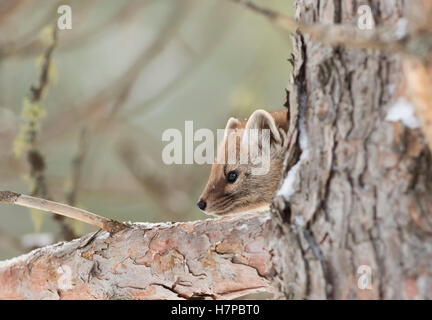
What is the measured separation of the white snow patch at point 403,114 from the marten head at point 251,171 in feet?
4.25

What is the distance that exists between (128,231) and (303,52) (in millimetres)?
815

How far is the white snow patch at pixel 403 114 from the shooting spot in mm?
1335

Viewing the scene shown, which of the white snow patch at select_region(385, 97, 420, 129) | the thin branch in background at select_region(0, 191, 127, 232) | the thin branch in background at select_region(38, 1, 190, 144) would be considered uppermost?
the thin branch in background at select_region(38, 1, 190, 144)

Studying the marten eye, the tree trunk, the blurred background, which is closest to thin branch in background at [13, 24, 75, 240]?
the blurred background

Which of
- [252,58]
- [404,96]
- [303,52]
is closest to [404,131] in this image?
[404,96]

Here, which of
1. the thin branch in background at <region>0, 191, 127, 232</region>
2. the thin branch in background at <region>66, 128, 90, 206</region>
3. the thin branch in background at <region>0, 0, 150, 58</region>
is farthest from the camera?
the thin branch in background at <region>0, 0, 150, 58</region>

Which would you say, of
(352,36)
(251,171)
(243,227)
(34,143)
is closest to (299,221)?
(243,227)

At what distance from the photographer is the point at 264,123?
107 inches

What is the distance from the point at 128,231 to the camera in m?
1.96

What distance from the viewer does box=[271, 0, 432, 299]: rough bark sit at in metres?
1.33

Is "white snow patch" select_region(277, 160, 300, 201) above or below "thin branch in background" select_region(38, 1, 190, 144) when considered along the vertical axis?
below

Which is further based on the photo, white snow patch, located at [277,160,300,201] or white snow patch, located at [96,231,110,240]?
white snow patch, located at [96,231,110,240]

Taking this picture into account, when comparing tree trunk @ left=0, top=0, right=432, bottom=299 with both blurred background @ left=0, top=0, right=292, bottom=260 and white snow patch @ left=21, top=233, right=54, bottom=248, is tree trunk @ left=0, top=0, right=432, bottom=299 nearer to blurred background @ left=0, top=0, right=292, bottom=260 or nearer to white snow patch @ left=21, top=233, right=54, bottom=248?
blurred background @ left=0, top=0, right=292, bottom=260
